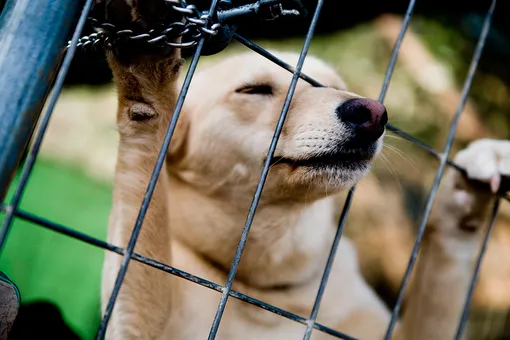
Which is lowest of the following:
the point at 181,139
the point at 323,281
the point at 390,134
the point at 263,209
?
the point at 323,281

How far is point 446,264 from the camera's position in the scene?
1551 mm

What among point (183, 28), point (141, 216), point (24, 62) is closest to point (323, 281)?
point (141, 216)

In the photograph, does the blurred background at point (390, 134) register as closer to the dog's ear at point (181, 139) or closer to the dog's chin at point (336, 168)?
the dog's ear at point (181, 139)

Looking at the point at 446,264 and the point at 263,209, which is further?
the point at 446,264

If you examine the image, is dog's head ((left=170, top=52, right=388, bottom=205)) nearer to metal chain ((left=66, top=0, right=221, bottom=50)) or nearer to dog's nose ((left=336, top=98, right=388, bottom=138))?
dog's nose ((left=336, top=98, right=388, bottom=138))

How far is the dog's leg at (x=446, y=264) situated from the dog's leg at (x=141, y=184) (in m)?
0.72

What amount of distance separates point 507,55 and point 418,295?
1.78 metres

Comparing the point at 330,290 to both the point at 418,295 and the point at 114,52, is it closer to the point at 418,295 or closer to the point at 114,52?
the point at 418,295

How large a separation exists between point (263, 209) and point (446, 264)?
0.57 metres

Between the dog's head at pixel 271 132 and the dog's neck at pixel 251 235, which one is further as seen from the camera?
the dog's neck at pixel 251 235

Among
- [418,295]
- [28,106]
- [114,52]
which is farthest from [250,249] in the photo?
[28,106]

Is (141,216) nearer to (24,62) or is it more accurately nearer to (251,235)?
(24,62)

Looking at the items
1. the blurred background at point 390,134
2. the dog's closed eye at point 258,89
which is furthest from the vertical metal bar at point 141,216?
the blurred background at point 390,134

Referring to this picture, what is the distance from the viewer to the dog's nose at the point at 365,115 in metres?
1.06
